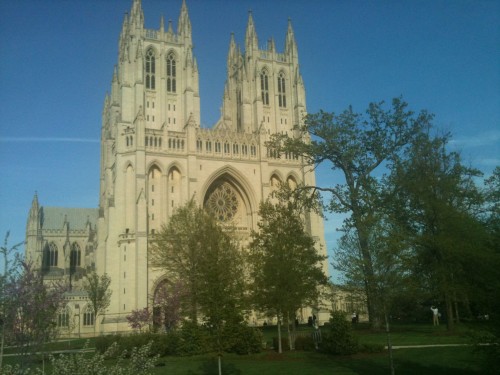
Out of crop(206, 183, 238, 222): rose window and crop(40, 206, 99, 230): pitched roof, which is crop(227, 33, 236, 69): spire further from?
crop(40, 206, 99, 230): pitched roof

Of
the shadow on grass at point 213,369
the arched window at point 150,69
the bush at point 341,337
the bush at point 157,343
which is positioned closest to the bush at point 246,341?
the shadow on grass at point 213,369

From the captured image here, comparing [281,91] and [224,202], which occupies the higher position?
[281,91]

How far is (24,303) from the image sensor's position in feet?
44.6

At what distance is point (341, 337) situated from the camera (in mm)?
22047

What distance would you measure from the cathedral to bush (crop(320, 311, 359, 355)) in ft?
83.7

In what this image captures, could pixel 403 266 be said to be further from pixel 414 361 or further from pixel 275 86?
pixel 275 86

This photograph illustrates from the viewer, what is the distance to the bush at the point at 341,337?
21891mm

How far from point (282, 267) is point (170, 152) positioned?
34731 millimetres

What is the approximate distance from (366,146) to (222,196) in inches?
1154

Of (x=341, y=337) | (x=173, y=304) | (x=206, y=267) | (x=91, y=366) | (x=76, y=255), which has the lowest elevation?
(x=341, y=337)

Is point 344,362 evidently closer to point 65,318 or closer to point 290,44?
point 65,318

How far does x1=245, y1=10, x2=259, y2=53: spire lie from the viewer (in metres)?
67.9

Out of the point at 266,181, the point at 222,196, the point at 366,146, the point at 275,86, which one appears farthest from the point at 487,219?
the point at 275,86

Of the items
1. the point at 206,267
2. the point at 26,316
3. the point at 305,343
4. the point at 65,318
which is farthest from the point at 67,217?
the point at 26,316
